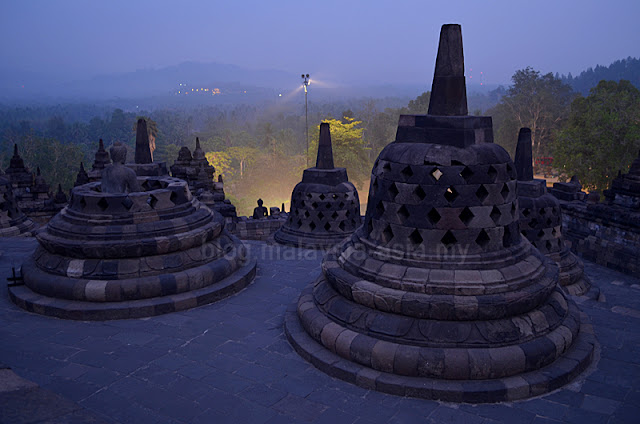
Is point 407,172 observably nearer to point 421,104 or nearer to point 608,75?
point 421,104

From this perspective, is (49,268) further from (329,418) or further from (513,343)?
(513,343)

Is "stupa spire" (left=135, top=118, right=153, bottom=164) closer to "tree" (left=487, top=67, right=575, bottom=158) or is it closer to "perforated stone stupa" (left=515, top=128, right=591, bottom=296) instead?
"perforated stone stupa" (left=515, top=128, right=591, bottom=296)

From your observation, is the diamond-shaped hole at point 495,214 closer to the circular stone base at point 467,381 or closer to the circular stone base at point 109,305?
the circular stone base at point 467,381

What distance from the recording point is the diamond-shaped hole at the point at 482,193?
508cm

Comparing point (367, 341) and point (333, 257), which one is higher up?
point (333, 257)

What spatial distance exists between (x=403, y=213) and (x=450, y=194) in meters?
0.54

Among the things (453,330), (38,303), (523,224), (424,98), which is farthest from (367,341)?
(424,98)

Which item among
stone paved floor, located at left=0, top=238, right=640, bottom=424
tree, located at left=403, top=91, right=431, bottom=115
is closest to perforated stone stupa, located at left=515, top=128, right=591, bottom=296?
stone paved floor, located at left=0, top=238, right=640, bottom=424

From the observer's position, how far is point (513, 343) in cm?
467

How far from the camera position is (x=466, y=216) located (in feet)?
16.7

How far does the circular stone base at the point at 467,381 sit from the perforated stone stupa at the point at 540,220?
4.50 m

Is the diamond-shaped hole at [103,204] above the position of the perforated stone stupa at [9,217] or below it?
above

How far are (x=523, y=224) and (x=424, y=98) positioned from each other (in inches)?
1849

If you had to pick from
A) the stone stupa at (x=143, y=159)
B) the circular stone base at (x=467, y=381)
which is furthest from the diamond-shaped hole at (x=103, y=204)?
the stone stupa at (x=143, y=159)
